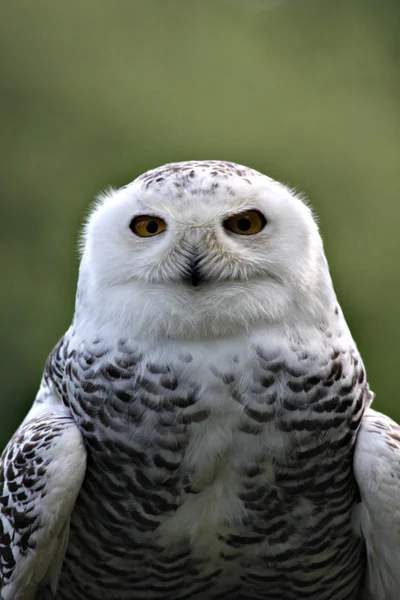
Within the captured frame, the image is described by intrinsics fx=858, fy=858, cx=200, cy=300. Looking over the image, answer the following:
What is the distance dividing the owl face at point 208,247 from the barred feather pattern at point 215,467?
10 centimetres

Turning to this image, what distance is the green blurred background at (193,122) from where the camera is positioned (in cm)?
461

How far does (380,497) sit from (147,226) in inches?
30.6

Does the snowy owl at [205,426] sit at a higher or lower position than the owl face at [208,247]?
lower

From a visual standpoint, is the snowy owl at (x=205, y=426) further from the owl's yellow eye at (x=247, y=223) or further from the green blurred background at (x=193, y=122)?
the green blurred background at (x=193, y=122)

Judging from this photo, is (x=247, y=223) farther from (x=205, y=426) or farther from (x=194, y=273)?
(x=205, y=426)

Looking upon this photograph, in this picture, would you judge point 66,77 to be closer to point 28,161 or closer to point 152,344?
point 28,161

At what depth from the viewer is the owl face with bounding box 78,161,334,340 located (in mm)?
1797

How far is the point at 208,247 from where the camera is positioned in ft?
5.82

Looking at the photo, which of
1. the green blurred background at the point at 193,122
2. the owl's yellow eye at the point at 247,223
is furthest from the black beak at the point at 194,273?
Answer: the green blurred background at the point at 193,122

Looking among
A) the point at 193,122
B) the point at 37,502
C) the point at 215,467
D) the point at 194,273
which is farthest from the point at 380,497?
the point at 193,122

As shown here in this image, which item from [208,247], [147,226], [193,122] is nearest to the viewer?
[208,247]

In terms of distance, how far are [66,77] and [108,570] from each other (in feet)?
11.8

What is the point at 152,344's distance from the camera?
183 cm

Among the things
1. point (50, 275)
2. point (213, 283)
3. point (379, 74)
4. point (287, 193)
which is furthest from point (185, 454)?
point (379, 74)
